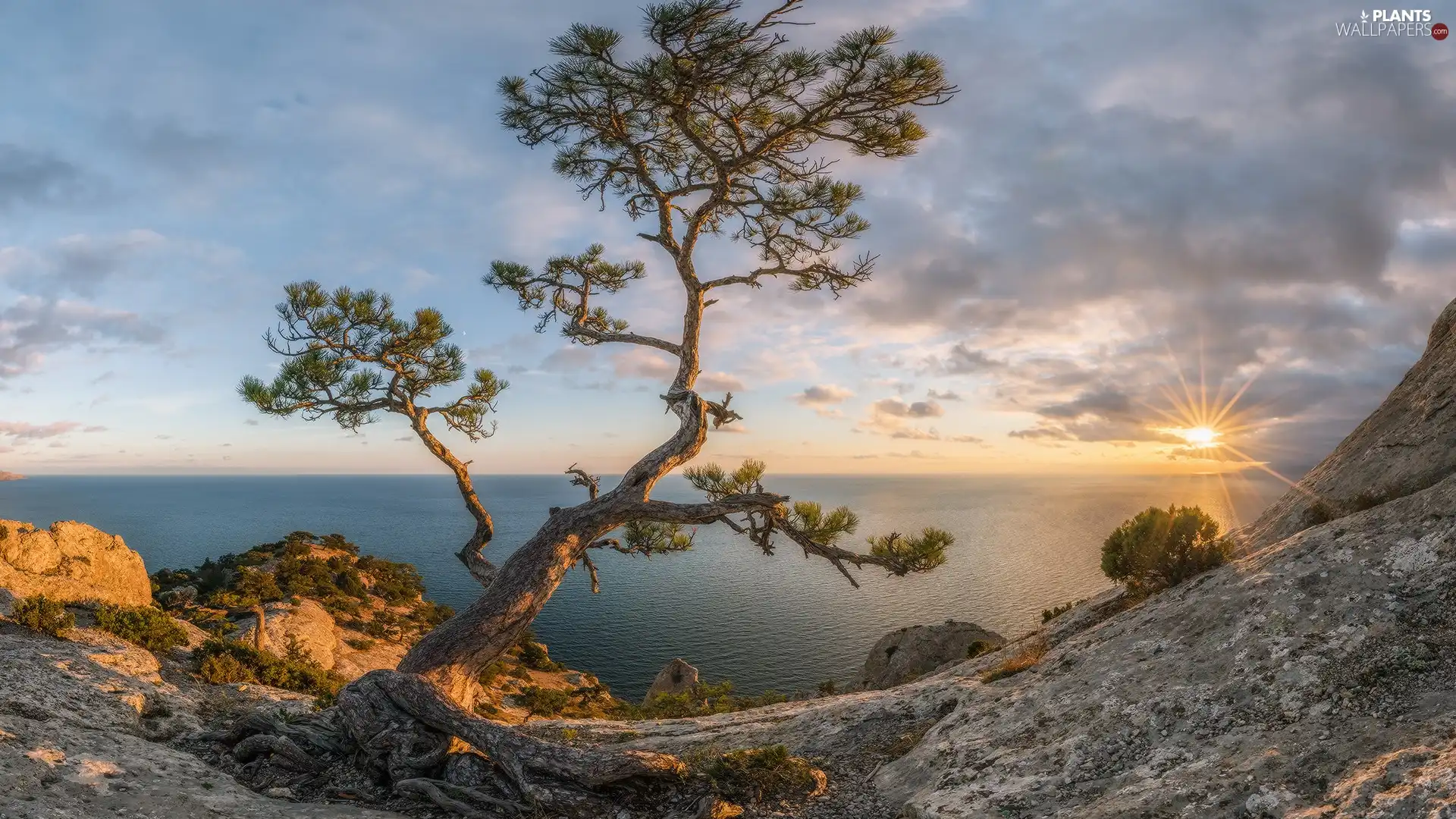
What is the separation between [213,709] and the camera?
12.7 metres

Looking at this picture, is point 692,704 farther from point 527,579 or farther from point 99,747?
point 99,747

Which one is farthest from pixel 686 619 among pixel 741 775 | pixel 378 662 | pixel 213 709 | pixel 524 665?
pixel 741 775

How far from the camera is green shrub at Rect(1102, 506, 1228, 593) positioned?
432 inches

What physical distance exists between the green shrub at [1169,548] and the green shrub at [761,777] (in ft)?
24.1

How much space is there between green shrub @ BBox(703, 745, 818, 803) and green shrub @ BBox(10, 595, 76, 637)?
14.8 meters

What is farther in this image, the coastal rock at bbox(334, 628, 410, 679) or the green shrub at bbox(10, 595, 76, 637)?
the coastal rock at bbox(334, 628, 410, 679)

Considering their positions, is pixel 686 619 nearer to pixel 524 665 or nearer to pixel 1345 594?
pixel 524 665

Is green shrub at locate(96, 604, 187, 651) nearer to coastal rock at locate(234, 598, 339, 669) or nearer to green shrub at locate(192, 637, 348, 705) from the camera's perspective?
green shrub at locate(192, 637, 348, 705)

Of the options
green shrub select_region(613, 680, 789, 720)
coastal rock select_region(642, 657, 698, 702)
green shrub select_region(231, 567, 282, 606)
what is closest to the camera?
green shrub select_region(613, 680, 789, 720)

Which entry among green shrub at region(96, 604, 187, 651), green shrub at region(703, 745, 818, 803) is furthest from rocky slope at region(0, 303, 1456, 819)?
green shrub at region(96, 604, 187, 651)

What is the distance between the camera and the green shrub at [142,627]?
14641 mm

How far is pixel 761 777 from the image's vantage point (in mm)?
8703

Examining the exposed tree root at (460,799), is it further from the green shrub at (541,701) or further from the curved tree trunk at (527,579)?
the green shrub at (541,701)

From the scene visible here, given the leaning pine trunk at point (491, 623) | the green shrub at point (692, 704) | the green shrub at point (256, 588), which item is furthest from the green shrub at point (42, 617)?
the green shrub at point (692, 704)
